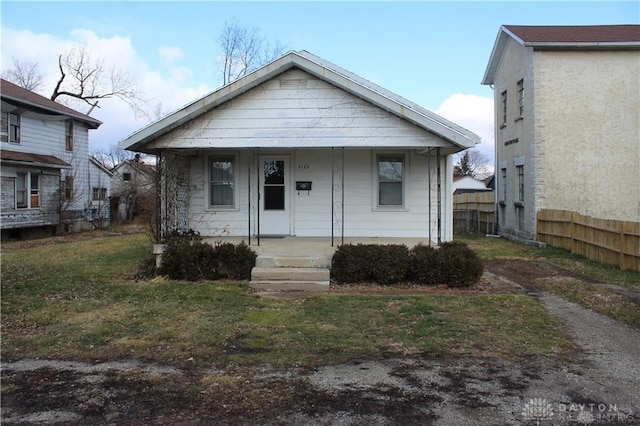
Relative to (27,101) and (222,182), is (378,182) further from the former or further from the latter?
(27,101)

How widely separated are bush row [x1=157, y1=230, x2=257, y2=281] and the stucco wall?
40.6 ft

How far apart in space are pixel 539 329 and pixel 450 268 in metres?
→ 2.93

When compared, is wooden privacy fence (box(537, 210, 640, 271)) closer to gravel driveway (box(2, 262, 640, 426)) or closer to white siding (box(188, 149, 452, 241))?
white siding (box(188, 149, 452, 241))

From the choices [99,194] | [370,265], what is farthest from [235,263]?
[99,194]

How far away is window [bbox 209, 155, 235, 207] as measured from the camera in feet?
42.8

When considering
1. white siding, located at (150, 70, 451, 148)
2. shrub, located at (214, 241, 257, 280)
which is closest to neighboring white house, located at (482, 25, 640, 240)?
white siding, located at (150, 70, 451, 148)

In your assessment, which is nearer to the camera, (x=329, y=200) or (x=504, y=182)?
(x=329, y=200)

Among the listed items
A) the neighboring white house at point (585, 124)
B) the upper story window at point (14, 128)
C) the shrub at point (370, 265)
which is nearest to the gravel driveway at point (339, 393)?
the shrub at point (370, 265)

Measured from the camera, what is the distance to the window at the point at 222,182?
13039 mm

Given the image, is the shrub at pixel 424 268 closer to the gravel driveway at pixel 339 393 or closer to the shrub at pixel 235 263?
the shrub at pixel 235 263

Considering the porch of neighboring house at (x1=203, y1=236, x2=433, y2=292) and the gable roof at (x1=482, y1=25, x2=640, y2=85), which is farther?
the gable roof at (x1=482, y1=25, x2=640, y2=85)

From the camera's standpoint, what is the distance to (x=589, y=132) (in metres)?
17.7

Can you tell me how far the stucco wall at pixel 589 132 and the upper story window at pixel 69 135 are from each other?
74.5 ft

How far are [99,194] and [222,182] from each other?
64.6 ft
